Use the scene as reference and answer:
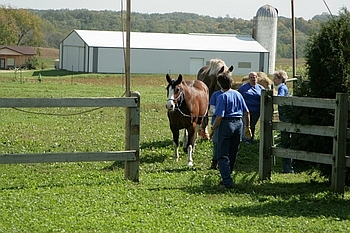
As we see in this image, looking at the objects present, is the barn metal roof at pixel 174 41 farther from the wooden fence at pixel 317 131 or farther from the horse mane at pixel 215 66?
the wooden fence at pixel 317 131

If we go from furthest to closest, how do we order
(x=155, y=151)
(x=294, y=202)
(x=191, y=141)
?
(x=155, y=151) < (x=191, y=141) < (x=294, y=202)

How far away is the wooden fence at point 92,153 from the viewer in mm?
9611

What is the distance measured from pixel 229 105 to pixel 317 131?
1.37 meters

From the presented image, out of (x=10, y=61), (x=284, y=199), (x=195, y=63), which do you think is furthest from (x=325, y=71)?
(x=10, y=61)

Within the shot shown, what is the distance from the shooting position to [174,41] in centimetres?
8000

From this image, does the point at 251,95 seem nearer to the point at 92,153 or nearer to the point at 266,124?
the point at 266,124

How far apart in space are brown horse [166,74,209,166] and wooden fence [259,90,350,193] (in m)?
2.45

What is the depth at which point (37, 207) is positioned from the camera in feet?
27.1

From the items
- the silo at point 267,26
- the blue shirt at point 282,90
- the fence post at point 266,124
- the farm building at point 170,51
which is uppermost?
the silo at point 267,26

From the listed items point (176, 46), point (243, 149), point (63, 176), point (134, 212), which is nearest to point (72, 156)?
point (63, 176)

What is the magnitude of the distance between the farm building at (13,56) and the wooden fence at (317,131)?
82106 millimetres

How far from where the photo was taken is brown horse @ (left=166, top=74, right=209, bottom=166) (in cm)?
1284

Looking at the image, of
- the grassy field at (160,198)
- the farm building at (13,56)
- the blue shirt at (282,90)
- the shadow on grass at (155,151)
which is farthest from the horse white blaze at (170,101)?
the farm building at (13,56)

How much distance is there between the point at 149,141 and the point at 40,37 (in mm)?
115779
